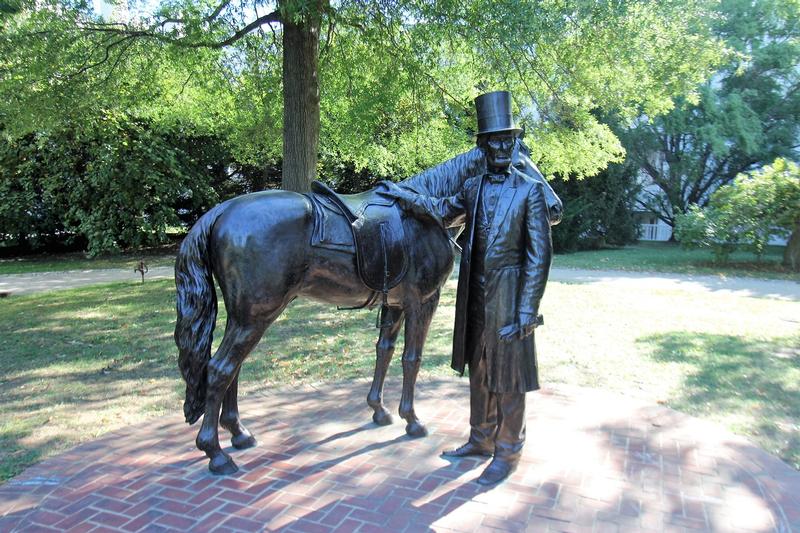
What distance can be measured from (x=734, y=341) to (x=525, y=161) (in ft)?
19.3

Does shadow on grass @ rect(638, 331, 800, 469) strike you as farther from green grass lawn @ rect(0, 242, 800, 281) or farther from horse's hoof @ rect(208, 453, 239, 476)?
green grass lawn @ rect(0, 242, 800, 281)

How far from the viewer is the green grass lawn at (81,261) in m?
16.6

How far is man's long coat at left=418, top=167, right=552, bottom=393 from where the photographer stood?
3338mm

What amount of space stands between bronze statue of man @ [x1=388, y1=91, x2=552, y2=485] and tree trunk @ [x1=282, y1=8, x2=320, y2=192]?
5.28 meters

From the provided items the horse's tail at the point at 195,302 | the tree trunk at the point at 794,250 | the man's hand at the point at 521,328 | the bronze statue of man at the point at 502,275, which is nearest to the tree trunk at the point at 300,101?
the horse's tail at the point at 195,302

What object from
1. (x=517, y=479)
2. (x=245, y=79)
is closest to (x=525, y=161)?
(x=517, y=479)

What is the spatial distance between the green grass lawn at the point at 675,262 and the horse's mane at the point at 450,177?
1345cm

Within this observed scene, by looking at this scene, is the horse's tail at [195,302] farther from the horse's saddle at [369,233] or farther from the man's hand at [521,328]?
the man's hand at [521,328]

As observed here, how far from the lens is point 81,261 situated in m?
18.2

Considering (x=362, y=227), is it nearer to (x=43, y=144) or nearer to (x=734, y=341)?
(x=734, y=341)

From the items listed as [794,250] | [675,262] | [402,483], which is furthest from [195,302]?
[675,262]

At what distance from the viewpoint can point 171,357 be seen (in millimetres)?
7070

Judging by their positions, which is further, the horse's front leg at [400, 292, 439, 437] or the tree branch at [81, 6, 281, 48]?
the tree branch at [81, 6, 281, 48]

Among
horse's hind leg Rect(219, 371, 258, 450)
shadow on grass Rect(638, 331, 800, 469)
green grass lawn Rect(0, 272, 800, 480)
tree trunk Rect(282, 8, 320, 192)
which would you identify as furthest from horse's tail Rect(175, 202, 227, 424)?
tree trunk Rect(282, 8, 320, 192)
